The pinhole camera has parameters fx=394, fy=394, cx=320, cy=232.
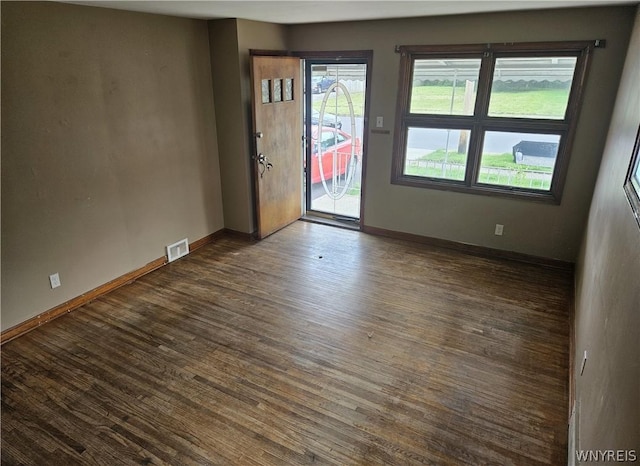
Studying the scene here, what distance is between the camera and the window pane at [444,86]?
152 inches

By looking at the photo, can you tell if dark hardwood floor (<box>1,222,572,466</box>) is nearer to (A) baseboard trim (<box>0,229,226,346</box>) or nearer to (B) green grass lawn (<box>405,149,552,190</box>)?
(A) baseboard trim (<box>0,229,226,346</box>)

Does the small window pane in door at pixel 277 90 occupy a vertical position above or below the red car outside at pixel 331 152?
above

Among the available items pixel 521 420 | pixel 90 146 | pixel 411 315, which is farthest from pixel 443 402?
pixel 90 146

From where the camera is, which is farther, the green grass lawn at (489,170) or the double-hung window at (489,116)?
the green grass lawn at (489,170)

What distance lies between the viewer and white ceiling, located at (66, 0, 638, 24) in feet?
9.09

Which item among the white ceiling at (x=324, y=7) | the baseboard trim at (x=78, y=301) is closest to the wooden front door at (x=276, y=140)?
the white ceiling at (x=324, y=7)

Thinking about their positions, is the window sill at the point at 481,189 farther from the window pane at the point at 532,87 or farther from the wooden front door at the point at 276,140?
the wooden front door at the point at 276,140

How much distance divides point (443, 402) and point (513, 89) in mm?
2924

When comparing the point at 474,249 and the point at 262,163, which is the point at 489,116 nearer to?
the point at 474,249

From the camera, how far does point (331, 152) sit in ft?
16.9

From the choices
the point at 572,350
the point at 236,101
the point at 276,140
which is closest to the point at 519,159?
the point at 572,350

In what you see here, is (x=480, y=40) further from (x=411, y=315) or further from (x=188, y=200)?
(x=188, y=200)

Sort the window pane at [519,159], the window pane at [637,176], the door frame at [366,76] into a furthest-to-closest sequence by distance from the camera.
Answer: the door frame at [366,76], the window pane at [519,159], the window pane at [637,176]

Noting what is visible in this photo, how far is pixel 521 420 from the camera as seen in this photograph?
2.19 metres
